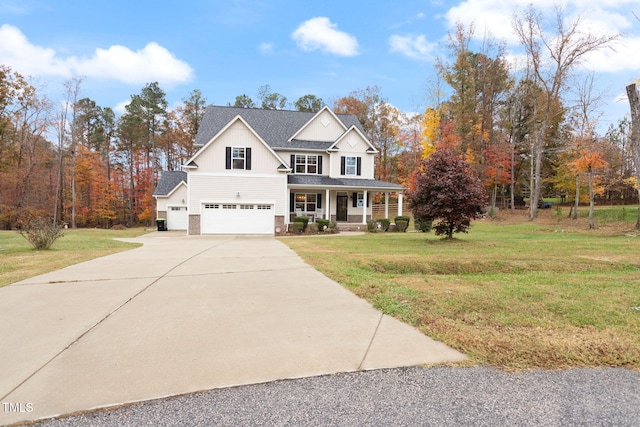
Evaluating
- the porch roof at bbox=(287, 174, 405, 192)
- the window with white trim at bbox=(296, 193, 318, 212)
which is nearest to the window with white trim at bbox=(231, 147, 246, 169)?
the porch roof at bbox=(287, 174, 405, 192)

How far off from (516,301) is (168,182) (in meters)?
29.9

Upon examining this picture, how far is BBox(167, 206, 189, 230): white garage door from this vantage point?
2753cm

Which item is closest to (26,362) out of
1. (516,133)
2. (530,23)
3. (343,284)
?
(343,284)

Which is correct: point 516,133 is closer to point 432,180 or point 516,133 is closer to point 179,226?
point 432,180

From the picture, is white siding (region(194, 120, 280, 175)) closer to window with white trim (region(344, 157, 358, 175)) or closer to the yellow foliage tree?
window with white trim (region(344, 157, 358, 175))

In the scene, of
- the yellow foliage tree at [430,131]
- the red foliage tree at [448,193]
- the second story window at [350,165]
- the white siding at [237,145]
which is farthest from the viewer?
the yellow foliage tree at [430,131]

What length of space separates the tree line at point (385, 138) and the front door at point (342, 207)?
38.6 feet

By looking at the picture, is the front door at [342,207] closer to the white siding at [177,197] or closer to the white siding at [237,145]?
the white siding at [237,145]

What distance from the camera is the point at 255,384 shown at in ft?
8.85

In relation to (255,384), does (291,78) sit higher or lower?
higher

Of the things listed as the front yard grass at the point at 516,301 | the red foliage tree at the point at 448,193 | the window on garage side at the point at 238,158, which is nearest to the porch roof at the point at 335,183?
the window on garage side at the point at 238,158

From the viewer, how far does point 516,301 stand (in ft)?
16.5

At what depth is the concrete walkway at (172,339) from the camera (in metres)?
2.69

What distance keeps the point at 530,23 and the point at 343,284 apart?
30291 millimetres
